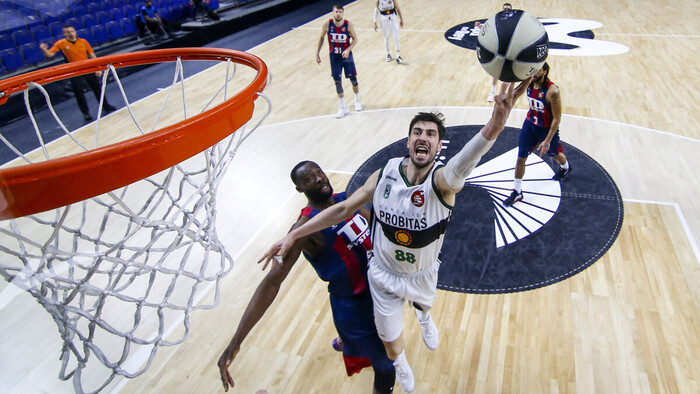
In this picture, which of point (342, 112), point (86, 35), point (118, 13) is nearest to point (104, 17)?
point (118, 13)

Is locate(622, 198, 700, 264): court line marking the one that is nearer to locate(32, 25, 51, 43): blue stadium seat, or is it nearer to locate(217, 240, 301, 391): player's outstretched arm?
locate(217, 240, 301, 391): player's outstretched arm

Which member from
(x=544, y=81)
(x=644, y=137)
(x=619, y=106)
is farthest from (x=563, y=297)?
(x=619, y=106)

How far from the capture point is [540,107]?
4.02 metres

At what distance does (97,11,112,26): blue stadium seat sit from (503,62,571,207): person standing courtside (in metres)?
10.8

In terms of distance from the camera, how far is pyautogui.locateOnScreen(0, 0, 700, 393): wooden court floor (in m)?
2.99

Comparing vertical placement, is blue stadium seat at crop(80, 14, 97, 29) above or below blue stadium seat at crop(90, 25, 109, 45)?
above

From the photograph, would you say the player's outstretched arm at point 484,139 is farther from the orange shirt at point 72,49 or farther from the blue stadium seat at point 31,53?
the blue stadium seat at point 31,53

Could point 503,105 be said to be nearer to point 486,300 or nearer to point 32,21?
point 486,300

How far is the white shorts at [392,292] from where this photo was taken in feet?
7.98

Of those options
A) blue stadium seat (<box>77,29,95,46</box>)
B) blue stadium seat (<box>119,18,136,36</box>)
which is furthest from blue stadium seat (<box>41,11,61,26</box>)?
blue stadium seat (<box>119,18,136,36</box>)

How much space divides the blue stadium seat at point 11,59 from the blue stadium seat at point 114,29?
2.37m

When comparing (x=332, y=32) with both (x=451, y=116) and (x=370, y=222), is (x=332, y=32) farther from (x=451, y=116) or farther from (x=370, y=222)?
(x=370, y=222)

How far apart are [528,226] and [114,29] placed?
10995 mm

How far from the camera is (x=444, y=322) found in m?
3.37
